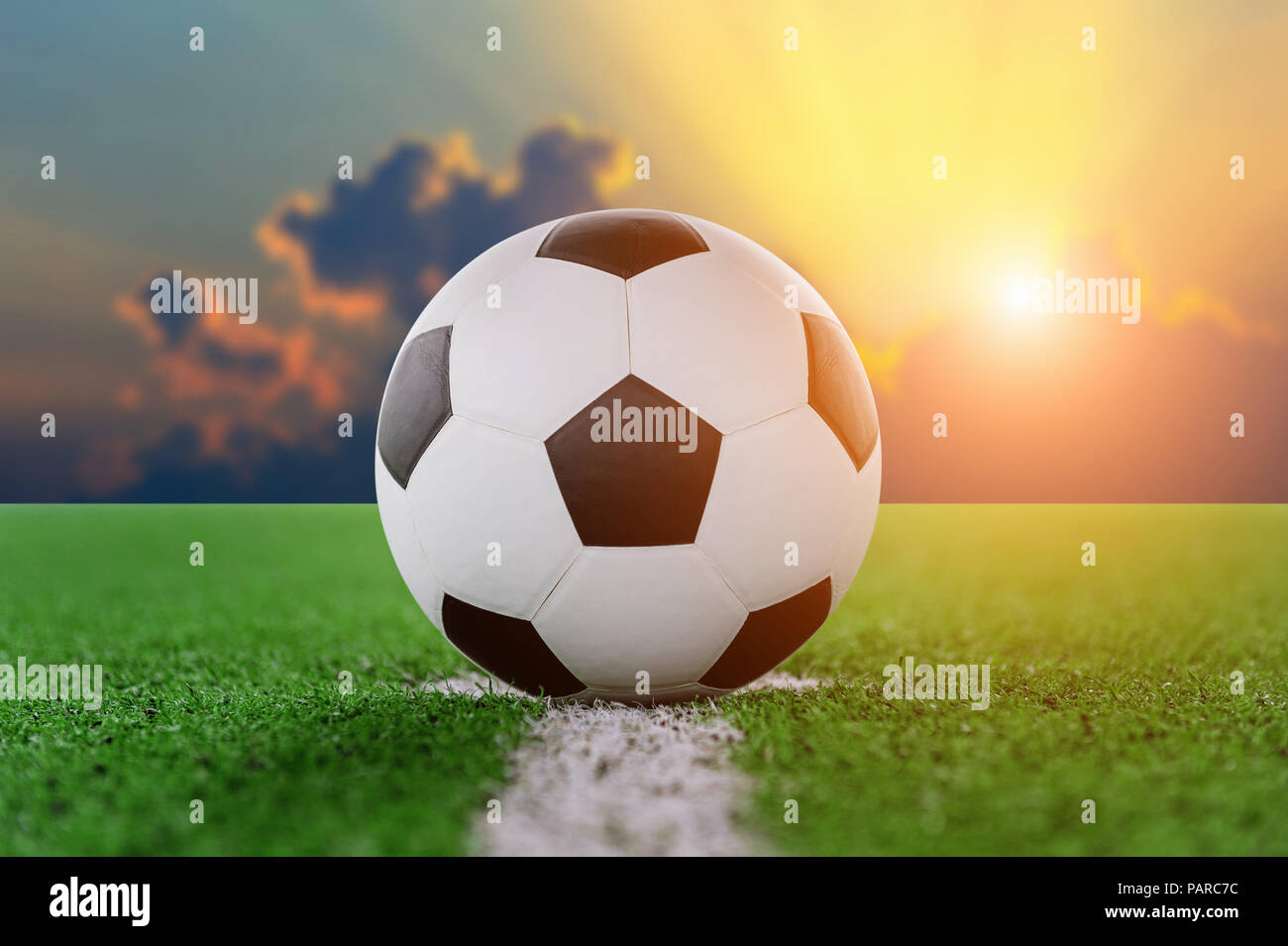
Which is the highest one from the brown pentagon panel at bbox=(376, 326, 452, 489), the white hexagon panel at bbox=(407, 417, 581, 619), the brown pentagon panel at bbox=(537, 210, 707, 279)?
the brown pentagon panel at bbox=(537, 210, 707, 279)

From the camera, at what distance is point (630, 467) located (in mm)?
3029

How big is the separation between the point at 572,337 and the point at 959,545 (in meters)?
8.47

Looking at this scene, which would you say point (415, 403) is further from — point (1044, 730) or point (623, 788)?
point (1044, 730)

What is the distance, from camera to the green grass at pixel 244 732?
2.48 metres

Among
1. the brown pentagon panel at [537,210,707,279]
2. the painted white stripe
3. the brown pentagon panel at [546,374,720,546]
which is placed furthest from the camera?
the brown pentagon panel at [537,210,707,279]

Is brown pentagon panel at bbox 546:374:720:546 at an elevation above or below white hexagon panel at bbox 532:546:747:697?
above

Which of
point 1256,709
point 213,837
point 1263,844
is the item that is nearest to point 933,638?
point 1256,709

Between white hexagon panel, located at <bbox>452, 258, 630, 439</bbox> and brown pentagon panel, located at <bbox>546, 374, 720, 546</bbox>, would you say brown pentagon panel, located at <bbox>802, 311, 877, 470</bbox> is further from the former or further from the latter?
white hexagon panel, located at <bbox>452, 258, 630, 439</bbox>

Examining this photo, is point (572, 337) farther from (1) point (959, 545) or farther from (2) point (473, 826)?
(1) point (959, 545)

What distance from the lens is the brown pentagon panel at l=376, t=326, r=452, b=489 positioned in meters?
3.29

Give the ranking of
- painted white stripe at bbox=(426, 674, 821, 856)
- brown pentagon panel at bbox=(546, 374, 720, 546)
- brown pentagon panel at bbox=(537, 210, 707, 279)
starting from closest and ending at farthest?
painted white stripe at bbox=(426, 674, 821, 856)
brown pentagon panel at bbox=(546, 374, 720, 546)
brown pentagon panel at bbox=(537, 210, 707, 279)

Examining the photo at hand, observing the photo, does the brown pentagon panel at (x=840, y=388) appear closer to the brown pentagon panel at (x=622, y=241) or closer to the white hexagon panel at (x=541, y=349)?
the brown pentagon panel at (x=622, y=241)

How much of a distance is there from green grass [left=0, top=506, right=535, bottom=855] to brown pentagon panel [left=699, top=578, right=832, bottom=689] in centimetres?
83

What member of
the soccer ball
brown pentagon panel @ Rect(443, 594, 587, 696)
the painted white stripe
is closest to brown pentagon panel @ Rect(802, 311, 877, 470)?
the soccer ball
